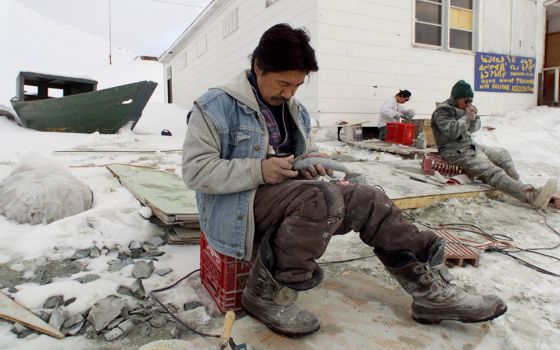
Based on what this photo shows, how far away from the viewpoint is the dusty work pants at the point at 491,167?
4.29 meters

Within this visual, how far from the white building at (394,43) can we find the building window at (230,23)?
0.03m

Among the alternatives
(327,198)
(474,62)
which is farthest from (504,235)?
(474,62)

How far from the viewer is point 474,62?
34.6 feet

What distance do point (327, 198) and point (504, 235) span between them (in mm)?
2410

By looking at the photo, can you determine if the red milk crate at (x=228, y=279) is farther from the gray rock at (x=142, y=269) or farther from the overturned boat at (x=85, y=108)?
the overturned boat at (x=85, y=108)

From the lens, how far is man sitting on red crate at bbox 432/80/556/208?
14.8 ft

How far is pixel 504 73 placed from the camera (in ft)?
36.3

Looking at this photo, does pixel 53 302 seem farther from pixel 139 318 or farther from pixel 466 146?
pixel 466 146

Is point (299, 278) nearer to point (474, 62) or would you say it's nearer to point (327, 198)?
point (327, 198)

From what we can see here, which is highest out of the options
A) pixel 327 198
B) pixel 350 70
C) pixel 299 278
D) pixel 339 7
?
pixel 339 7

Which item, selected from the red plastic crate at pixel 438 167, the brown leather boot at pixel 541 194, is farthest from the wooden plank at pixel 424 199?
the red plastic crate at pixel 438 167

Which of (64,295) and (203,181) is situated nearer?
(203,181)

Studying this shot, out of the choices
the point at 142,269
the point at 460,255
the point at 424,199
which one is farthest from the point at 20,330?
the point at 424,199

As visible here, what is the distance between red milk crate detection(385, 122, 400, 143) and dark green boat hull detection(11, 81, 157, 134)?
6.44 meters
